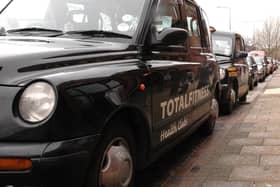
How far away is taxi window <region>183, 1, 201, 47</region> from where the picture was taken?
18.1 ft

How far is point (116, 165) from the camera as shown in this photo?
331 cm

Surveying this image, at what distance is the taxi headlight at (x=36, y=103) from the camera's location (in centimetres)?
265

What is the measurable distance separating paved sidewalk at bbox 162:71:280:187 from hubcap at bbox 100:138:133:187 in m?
1.17

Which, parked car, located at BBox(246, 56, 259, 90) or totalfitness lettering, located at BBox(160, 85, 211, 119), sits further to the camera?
parked car, located at BBox(246, 56, 259, 90)

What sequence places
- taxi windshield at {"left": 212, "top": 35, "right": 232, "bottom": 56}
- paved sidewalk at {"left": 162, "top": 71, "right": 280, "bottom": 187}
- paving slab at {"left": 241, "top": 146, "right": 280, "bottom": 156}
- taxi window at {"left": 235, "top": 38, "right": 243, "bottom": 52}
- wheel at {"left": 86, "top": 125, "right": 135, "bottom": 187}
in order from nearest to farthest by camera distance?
1. wheel at {"left": 86, "top": 125, "right": 135, "bottom": 187}
2. paved sidewalk at {"left": 162, "top": 71, "right": 280, "bottom": 187}
3. paving slab at {"left": 241, "top": 146, "right": 280, "bottom": 156}
4. taxi windshield at {"left": 212, "top": 35, "right": 232, "bottom": 56}
5. taxi window at {"left": 235, "top": 38, "right": 243, "bottom": 52}

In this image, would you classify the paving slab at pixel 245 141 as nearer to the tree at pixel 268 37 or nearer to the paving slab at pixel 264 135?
the paving slab at pixel 264 135

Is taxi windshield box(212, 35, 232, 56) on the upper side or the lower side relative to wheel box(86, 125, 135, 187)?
upper

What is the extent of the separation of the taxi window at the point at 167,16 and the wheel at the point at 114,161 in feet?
4.17

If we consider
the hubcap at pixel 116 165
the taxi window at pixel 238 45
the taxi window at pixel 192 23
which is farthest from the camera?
the taxi window at pixel 238 45

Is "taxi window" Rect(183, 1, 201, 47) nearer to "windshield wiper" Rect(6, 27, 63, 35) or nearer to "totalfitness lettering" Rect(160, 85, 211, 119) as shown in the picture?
"totalfitness lettering" Rect(160, 85, 211, 119)

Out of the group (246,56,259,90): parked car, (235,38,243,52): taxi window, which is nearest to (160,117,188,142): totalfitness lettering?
(235,38,243,52): taxi window

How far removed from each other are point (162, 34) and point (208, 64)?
2.32 meters

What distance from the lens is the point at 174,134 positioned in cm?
462

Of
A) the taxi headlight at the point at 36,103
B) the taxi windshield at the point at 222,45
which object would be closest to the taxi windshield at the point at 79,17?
the taxi headlight at the point at 36,103
